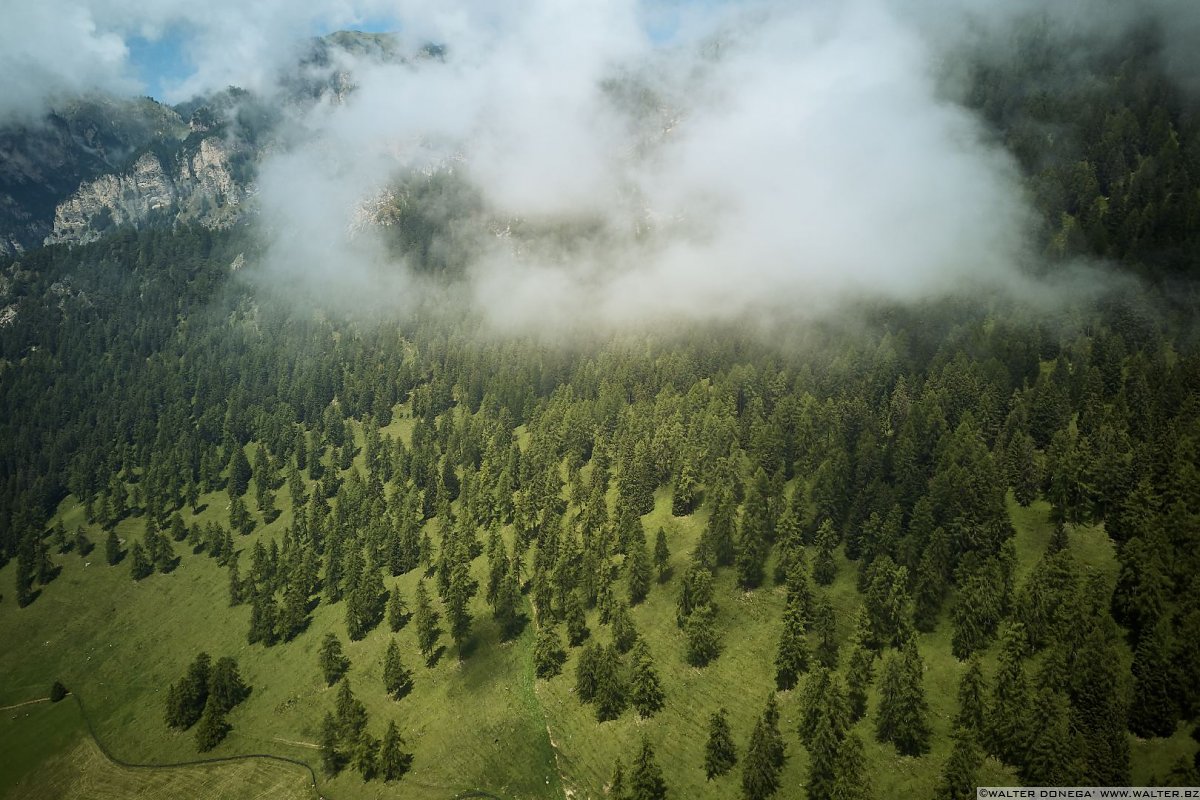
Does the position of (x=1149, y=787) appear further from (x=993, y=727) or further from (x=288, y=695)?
(x=288, y=695)

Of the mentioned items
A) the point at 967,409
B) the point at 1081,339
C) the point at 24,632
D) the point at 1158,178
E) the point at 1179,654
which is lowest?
the point at 24,632

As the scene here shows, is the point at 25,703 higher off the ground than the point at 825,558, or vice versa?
the point at 825,558

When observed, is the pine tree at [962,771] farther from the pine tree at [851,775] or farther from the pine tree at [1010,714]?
the pine tree at [851,775]

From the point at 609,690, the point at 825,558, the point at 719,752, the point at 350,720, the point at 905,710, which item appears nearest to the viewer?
the point at 905,710

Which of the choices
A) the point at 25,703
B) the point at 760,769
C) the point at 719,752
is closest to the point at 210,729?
the point at 25,703

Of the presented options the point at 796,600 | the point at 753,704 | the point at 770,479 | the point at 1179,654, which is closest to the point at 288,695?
the point at 753,704

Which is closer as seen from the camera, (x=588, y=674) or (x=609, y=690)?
(x=609, y=690)

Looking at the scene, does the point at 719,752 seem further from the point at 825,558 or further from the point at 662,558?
the point at 662,558
